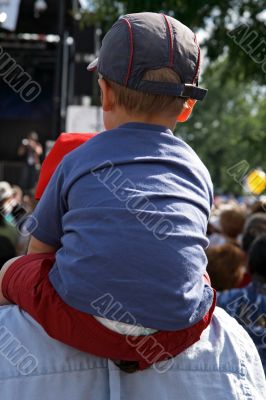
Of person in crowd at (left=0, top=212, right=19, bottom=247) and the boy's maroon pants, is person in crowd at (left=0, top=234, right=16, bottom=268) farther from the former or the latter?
the boy's maroon pants

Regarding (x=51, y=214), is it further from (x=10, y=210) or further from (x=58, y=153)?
(x=10, y=210)

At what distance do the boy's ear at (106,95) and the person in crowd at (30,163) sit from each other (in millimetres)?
12803

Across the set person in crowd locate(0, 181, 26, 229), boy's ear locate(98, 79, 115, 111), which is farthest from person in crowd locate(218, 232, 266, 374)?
person in crowd locate(0, 181, 26, 229)

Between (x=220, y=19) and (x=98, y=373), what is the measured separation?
6797 millimetres

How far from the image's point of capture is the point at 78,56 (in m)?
12.6

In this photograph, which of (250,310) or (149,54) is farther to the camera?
(250,310)

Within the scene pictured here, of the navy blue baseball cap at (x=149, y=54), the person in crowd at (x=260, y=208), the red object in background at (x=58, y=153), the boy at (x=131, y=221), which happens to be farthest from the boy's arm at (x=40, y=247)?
the person in crowd at (x=260, y=208)

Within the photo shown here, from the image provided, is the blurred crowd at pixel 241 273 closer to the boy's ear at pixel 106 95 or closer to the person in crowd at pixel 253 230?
the person in crowd at pixel 253 230

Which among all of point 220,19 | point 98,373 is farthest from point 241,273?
point 220,19

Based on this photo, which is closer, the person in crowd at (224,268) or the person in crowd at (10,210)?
the person in crowd at (224,268)

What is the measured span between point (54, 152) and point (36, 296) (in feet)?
1.44

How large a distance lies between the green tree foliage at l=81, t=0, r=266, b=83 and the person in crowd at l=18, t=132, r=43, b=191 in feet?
20.6

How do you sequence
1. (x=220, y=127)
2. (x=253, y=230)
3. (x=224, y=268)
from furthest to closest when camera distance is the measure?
(x=220, y=127), (x=253, y=230), (x=224, y=268)

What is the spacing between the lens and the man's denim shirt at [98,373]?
1197 mm
